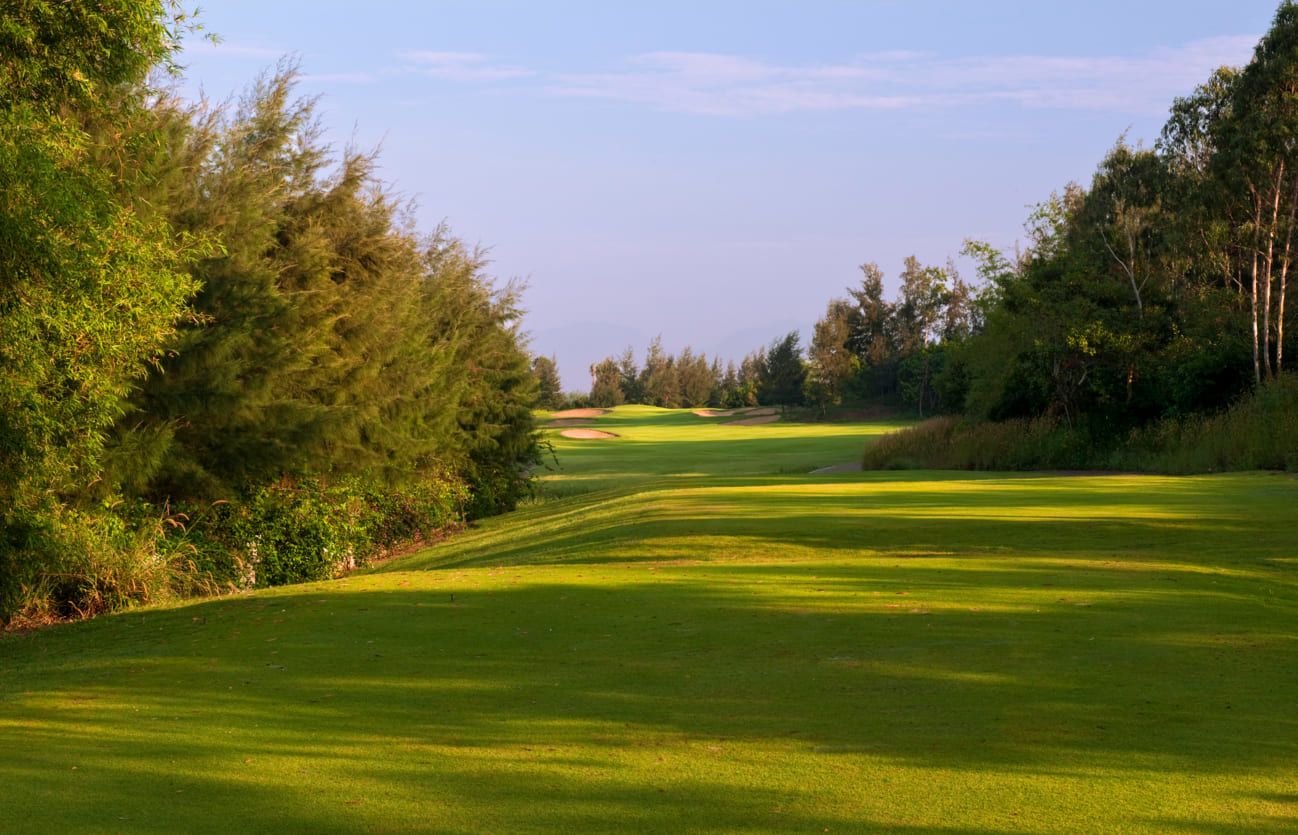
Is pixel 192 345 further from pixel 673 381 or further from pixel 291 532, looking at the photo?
pixel 673 381

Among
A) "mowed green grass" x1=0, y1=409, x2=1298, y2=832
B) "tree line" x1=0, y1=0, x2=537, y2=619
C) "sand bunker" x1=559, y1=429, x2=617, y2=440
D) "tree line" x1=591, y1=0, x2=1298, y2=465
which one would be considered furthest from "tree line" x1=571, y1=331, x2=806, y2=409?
"mowed green grass" x1=0, y1=409, x2=1298, y2=832

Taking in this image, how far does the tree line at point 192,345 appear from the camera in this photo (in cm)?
1285

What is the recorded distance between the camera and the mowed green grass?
5.43 m

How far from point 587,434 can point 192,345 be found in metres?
58.8

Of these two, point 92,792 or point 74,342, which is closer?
point 92,792

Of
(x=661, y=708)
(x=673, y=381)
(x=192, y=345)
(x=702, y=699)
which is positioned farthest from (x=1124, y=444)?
(x=673, y=381)

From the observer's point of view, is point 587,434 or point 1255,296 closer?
point 1255,296

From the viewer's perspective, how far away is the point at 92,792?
5719 millimetres

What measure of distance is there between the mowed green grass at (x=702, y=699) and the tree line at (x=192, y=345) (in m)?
2.73

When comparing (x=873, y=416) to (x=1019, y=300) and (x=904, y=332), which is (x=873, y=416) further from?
(x=1019, y=300)

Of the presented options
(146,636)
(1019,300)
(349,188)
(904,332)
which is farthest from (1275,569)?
(904,332)

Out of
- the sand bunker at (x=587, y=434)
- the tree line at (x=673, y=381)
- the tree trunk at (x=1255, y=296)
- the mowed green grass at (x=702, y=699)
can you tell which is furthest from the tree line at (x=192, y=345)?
the tree line at (x=673, y=381)

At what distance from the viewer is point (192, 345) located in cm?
1881

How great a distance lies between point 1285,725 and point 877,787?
2579 mm
